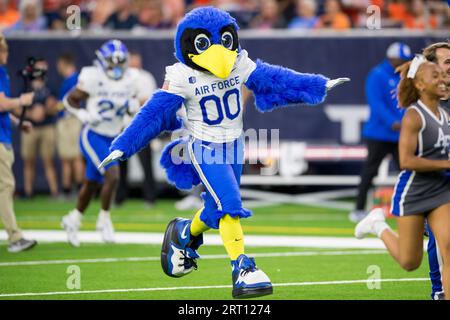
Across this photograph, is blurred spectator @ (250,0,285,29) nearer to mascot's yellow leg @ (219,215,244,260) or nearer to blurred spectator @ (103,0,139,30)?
blurred spectator @ (103,0,139,30)

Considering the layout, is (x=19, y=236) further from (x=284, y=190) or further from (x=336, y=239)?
(x=284, y=190)

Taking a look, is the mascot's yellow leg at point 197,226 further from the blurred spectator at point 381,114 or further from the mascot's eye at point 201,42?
the blurred spectator at point 381,114

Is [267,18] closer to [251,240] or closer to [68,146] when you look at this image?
[68,146]

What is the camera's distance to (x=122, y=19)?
62.3 ft

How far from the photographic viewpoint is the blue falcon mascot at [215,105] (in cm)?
840

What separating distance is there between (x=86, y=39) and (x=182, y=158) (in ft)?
32.0

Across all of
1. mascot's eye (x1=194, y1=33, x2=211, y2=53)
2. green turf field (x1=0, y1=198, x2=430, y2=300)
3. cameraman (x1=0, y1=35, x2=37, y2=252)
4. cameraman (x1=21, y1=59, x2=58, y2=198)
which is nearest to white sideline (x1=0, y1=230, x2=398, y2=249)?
green turf field (x1=0, y1=198, x2=430, y2=300)

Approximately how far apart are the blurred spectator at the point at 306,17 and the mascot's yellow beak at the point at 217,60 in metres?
9.85

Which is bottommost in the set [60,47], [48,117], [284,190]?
[284,190]

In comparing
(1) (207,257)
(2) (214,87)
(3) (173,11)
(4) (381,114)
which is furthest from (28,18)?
(2) (214,87)

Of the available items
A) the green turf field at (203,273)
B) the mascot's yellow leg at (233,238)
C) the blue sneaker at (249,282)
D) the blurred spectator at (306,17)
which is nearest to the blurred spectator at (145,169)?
the blurred spectator at (306,17)

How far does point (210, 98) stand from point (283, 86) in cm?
68

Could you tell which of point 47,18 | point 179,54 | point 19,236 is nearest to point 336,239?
point 19,236
